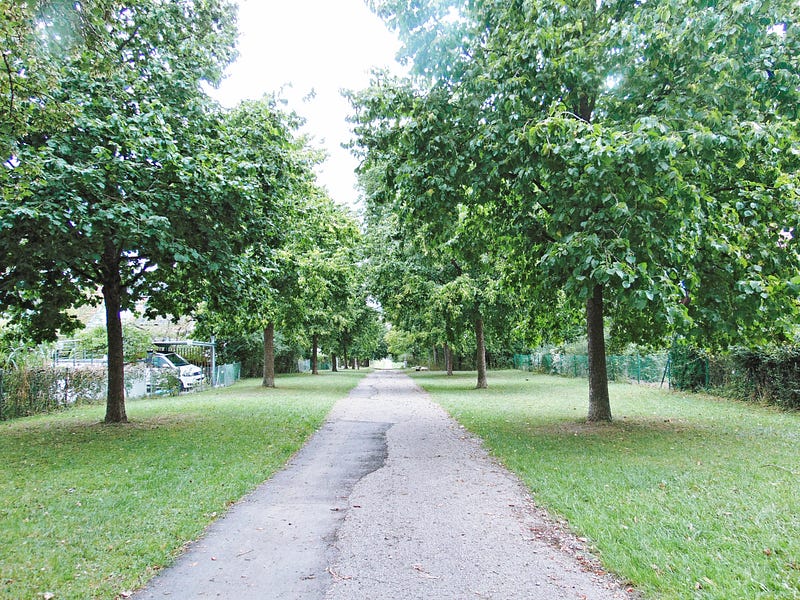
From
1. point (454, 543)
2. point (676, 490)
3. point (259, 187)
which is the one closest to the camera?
point (454, 543)

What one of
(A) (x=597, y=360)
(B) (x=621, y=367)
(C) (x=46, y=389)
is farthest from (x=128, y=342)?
(B) (x=621, y=367)

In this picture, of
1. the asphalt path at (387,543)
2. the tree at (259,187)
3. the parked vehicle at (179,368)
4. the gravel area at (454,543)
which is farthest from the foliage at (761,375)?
the parked vehicle at (179,368)

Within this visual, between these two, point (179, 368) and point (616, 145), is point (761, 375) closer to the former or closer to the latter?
point (616, 145)

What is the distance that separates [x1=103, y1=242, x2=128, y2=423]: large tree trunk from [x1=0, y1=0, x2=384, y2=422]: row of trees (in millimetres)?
33

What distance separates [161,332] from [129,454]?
25.7 meters

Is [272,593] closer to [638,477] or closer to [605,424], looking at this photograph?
[638,477]

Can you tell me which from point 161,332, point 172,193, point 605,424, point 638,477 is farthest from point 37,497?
point 161,332

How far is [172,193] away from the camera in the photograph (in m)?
9.29

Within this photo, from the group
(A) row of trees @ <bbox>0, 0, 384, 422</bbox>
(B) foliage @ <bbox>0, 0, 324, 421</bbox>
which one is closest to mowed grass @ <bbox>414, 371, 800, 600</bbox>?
(A) row of trees @ <bbox>0, 0, 384, 422</bbox>

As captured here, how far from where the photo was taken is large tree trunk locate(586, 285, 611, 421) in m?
11.5

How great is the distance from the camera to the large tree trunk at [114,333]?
475 inches

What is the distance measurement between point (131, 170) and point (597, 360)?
9.65 m

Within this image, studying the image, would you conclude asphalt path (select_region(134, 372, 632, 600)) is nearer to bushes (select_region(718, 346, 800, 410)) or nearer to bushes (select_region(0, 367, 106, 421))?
bushes (select_region(718, 346, 800, 410))

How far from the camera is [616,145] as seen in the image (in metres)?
7.29
